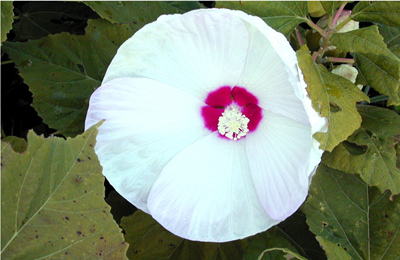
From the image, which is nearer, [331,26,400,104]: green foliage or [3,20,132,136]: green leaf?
[331,26,400,104]: green foliage

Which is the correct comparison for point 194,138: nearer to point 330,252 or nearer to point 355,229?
point 330,252

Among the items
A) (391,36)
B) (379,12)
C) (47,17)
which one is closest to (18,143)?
(47,17)

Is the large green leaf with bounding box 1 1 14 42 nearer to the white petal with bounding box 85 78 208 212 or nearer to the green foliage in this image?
the white petal with bounding box 85 78 208 212

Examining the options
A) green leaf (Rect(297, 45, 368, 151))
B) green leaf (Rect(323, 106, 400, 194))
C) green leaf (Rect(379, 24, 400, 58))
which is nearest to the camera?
green leaf (Rect(297, 45, 368, 151))

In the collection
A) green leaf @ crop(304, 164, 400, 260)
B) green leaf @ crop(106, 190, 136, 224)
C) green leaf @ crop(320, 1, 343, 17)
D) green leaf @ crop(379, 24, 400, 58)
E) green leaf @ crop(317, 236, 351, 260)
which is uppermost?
green leaf @ crop(320, 1, 343, 17)

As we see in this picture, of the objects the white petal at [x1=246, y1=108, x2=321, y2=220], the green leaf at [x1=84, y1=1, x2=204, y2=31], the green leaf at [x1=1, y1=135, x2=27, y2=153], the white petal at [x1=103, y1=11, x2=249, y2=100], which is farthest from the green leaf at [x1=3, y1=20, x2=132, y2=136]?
the white petal at [x1=246, y1=108, x2=321, y2=220]

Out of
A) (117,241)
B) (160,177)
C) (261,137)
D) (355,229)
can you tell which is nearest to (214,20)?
(261,137)
